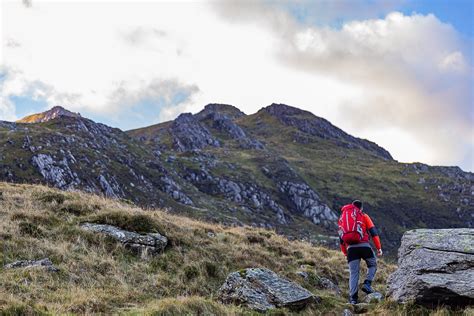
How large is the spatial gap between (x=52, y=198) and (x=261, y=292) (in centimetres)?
1152

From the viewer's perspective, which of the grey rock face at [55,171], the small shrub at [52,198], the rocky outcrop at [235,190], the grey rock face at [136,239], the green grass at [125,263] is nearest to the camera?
the green grass at [125,263]

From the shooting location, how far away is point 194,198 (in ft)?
525

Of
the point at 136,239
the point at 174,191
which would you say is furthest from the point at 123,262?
the point at 174,191

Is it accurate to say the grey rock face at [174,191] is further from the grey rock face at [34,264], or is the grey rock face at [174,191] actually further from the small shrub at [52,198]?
the grey rock face at [34,264]

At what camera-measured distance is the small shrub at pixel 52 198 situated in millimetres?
17812

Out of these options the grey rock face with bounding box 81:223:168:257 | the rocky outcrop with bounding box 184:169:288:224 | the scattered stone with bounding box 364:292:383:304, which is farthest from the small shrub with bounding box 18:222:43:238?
the rocky outcrop with bounding box 184:169:288:224

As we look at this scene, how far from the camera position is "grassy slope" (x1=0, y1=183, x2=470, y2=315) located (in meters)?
9.56

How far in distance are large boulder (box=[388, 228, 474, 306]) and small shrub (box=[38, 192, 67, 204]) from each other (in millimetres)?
14162

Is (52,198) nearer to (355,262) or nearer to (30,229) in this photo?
(30,229)

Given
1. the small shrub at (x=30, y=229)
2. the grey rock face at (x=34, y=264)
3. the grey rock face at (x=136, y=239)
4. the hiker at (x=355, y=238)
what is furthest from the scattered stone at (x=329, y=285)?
the small shrub at (x=30, y=229)

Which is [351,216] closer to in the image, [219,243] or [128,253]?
[219,243]

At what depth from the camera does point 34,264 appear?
11.2 metres

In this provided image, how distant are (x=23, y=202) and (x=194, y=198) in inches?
5668

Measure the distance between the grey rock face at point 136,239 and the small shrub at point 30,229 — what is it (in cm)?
158
